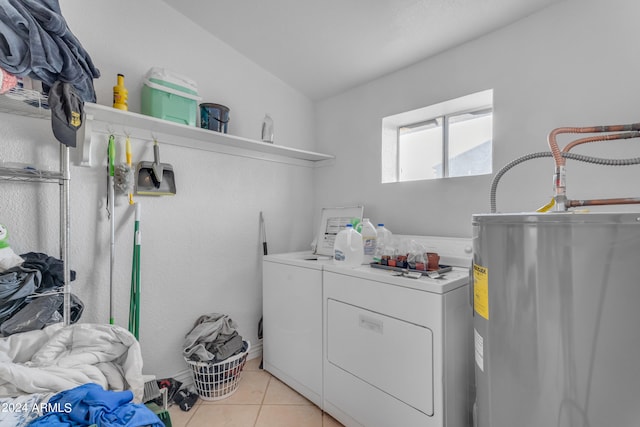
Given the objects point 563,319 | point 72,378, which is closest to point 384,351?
point 563,319

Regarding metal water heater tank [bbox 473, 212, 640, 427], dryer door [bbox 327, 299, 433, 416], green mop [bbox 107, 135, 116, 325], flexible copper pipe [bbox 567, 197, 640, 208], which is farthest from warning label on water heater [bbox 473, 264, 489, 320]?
green mop [bbox 107, 135, 116, 325]

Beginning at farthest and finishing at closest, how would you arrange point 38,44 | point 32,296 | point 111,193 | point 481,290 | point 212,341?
point 212,341 → point 111,193 → point 32,296 → point 38,44 → point 481,290

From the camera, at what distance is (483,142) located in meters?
1.94

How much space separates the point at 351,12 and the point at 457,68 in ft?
2.44

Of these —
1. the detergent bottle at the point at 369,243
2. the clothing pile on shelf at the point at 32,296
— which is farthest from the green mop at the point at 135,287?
the detergent bottle at the point at 369,243

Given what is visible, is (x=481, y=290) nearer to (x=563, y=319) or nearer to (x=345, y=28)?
(x=563, y=319)

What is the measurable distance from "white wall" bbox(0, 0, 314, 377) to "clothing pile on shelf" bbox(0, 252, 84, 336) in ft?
0.81

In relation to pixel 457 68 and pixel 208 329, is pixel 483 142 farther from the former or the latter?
pixel 208 329

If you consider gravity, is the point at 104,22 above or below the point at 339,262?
above

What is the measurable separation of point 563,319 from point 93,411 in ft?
4.44

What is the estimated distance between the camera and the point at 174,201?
1.91m

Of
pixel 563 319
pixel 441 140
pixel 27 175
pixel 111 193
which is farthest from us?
pixel 441 140

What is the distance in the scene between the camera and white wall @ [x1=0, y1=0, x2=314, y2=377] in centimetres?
148

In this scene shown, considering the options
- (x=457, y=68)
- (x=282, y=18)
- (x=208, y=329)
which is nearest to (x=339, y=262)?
(x=208, y=329)
